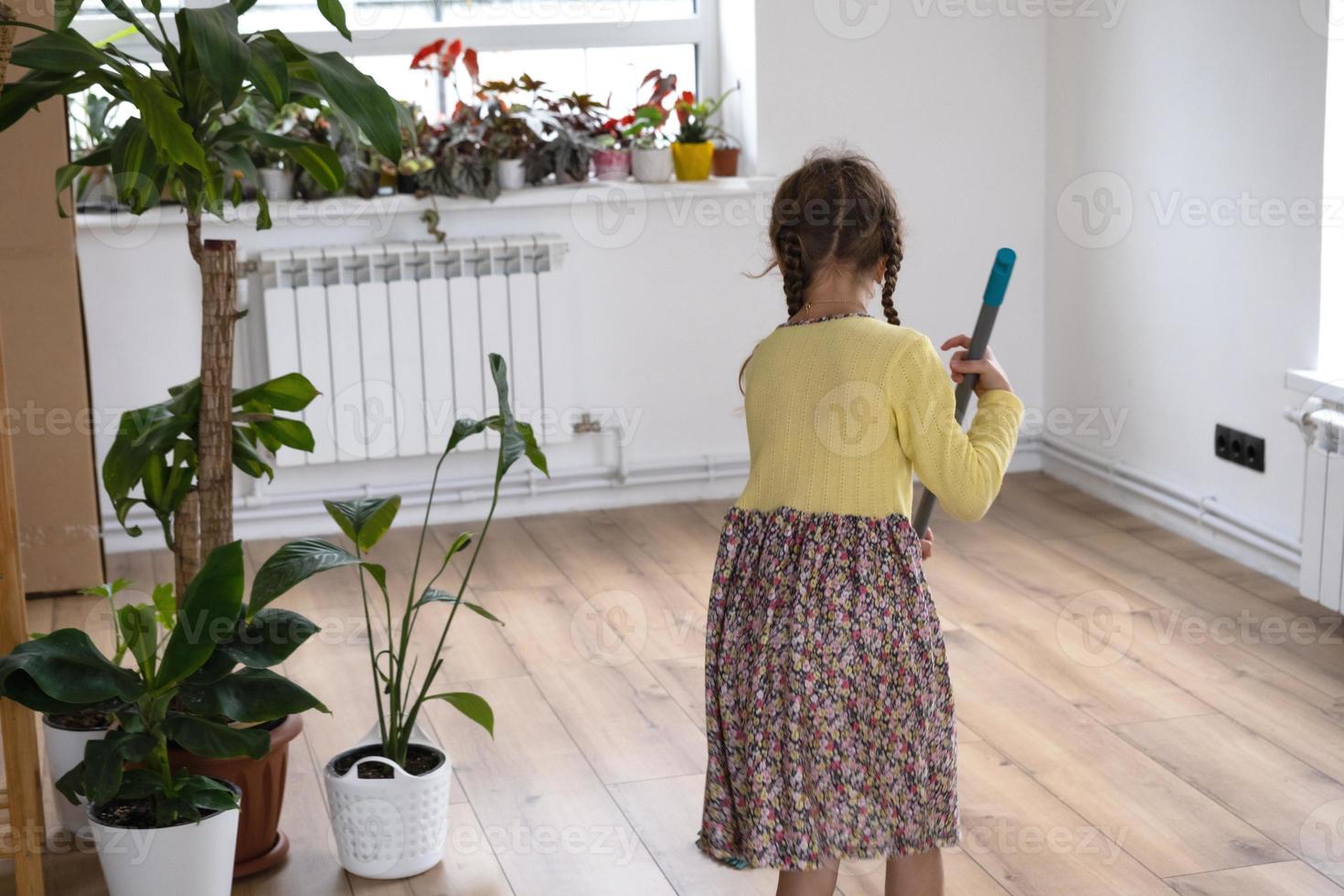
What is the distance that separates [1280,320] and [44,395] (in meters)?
3.07

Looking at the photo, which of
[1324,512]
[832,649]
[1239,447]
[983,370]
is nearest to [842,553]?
[832,649]

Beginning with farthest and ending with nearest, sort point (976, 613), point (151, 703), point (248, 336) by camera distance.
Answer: point (248, 336), point (976, 613), point (151, 703)

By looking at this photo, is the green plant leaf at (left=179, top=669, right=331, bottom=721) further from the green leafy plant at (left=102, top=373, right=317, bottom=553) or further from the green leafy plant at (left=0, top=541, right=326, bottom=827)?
the green leafy plant at (left=102, top=373, right=317, bottom=553)

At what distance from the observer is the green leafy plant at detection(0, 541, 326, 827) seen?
2174mm

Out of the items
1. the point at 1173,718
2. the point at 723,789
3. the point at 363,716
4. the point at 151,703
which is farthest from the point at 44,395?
the point at 1173,718

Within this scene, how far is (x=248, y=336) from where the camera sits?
435 centimetres

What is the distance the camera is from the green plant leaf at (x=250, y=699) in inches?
86.9

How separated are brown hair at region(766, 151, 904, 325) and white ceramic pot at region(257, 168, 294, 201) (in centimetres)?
270

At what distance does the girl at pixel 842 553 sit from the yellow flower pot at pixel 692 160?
2.67 meters

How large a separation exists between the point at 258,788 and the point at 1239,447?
8.74 feet

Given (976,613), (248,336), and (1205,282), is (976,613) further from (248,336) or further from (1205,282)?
(248,336)

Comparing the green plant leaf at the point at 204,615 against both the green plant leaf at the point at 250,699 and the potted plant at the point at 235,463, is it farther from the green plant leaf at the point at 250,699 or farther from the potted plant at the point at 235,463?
the potted plant at the point at 235,463

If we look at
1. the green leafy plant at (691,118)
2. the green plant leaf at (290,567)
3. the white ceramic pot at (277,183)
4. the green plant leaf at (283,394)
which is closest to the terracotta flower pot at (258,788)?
the green plant leaf at (290,567)

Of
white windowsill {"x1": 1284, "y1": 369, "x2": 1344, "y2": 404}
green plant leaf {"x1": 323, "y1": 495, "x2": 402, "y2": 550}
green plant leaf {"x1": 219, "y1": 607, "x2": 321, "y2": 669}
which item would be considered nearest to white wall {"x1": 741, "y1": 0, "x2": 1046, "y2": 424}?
white windowsill {"x1": 1284, "y1": 369, "x2": 1344, "y2": 404}
